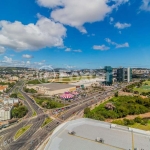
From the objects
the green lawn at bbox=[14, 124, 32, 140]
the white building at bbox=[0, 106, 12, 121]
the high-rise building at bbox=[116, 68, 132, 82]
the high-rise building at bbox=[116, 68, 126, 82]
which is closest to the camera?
the green lawn at bbox=[14, 124, 32, 140]

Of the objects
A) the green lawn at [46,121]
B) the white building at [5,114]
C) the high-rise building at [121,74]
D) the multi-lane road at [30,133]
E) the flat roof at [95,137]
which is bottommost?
the multi-lane road at [30,133]

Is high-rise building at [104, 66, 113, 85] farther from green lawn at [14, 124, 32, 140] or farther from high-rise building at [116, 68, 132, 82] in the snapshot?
green lawn at [14, 124, 32, 140]

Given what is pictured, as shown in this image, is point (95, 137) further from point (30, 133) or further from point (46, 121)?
point (46, 121)

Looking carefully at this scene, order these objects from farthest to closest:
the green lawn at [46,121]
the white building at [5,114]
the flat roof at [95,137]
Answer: the white building at [5,114], the green lawn at [46,121], the flat roof at [95,137]

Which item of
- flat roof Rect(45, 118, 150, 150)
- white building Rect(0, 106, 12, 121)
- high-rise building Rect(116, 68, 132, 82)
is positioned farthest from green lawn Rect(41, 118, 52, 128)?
high-rise building Rect(116, 68, 132, 82)

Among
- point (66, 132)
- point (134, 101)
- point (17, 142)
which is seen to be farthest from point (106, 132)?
point (134, 101)

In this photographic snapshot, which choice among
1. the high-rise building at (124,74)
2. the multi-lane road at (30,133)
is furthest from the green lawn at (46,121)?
the high-rise building at (124,74)

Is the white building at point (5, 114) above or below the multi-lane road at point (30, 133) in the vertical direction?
above

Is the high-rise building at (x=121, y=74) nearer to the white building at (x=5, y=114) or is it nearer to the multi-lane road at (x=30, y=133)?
the multi-lane road at (x=30, y=133)
